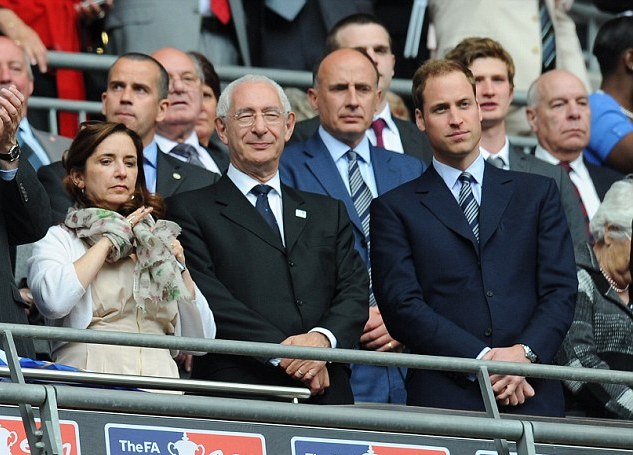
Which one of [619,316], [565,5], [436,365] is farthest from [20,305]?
[565,5]

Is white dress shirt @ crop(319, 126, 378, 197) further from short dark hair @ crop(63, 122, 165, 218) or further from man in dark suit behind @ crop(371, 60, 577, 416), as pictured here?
short dark hair @ crop(63, 122, 165, 218)

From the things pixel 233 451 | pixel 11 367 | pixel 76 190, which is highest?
pixel 76 190

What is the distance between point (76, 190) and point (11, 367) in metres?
1.89

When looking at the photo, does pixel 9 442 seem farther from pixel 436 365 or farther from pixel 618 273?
pixel 618 273

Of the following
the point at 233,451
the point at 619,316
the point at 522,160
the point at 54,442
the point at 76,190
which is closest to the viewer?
the point at 54,442

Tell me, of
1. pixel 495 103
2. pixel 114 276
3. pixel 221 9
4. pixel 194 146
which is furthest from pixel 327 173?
pixel 221 9

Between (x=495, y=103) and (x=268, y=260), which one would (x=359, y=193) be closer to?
(x=268, y=260)

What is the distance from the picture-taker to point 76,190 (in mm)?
8273

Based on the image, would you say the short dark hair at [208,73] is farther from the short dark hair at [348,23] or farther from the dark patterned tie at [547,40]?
the dark patterned tie at [547,40]

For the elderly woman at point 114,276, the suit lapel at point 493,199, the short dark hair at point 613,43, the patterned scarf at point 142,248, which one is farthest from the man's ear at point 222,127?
the short dark hair at point 613,43

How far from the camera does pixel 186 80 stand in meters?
10.6

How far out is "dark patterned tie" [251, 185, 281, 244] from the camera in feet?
28.1

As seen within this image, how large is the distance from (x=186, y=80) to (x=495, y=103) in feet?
5.84

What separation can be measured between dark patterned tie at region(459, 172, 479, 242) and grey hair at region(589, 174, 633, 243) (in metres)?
1.12
